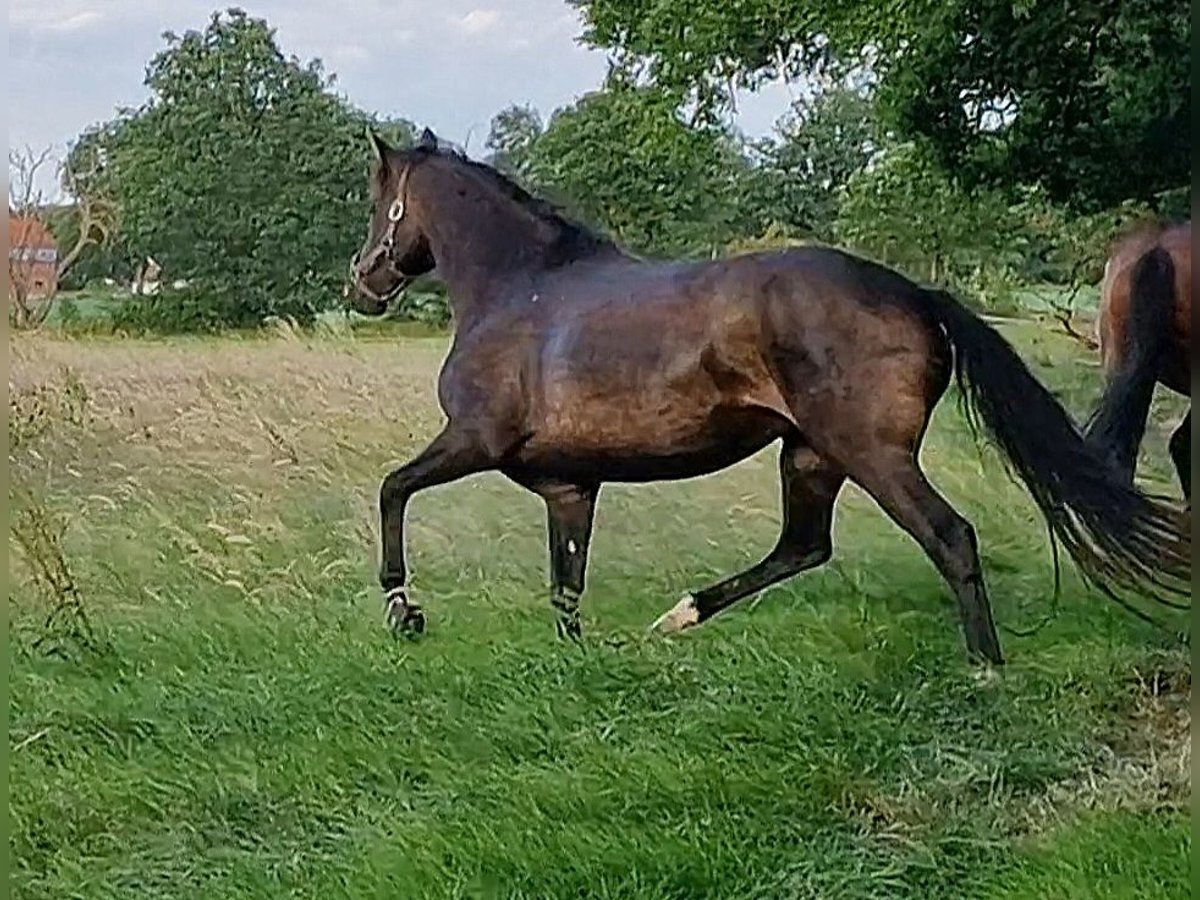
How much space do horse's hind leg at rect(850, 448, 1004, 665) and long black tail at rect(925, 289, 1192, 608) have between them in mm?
113

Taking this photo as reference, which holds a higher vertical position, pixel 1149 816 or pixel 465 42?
pixel 465 42

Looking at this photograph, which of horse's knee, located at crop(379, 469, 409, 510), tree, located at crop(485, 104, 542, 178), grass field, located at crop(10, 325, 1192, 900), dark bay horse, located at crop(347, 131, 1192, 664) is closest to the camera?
grass field, located at crop(10, 325, 1192, 900)

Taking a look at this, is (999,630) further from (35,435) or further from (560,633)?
(35,435)

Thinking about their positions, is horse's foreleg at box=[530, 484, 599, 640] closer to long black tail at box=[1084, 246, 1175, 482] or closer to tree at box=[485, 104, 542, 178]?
tree at box=[485, 104, 542, 178]

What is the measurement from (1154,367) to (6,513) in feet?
4.85

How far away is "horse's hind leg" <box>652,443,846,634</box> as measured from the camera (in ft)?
5.90

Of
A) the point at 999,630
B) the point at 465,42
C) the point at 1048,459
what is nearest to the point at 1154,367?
the point at 1048,459

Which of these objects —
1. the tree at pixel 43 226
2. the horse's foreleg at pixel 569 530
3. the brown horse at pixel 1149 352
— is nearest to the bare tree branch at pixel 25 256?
the tree at pixel 43 226

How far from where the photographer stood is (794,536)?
1.85m

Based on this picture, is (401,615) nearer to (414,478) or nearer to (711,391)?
(414,478)

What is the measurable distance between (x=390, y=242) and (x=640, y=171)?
414mm

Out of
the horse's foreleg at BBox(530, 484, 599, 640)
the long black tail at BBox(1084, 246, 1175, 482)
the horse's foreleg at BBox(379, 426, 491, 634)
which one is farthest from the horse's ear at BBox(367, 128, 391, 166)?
the long black tail at BBox(1084, 246, 1175, 482)

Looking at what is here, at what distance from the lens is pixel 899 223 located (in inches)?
87.4

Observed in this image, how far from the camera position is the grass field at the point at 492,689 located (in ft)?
4.39
